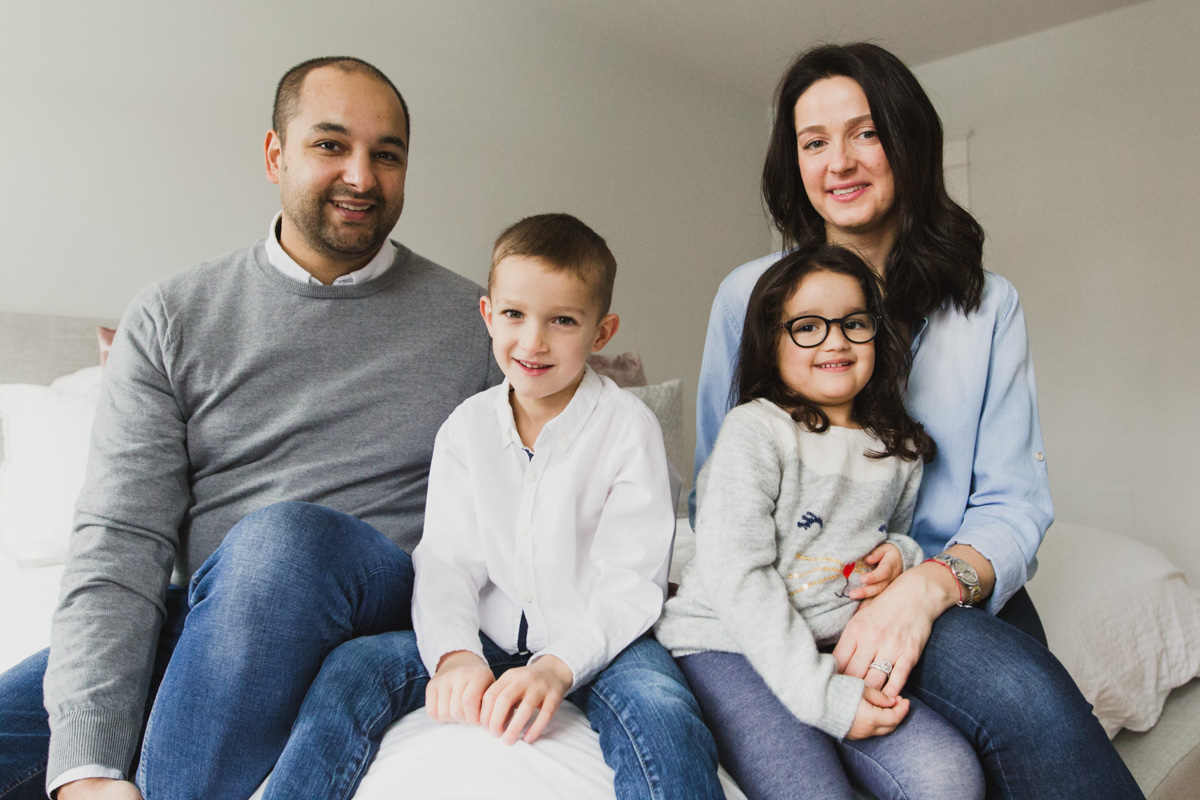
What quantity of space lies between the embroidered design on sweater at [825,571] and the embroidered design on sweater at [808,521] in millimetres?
38

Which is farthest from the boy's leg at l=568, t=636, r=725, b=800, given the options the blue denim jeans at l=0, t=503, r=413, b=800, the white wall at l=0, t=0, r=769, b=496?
the white wall at l=0, t=0, r=769, b=496

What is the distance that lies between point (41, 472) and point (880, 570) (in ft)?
5.45

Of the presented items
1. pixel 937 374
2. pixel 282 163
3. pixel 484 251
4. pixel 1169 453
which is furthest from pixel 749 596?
pixel 1169 453

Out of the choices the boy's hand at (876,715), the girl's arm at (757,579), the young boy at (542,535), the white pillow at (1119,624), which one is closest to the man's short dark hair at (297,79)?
the young boy at (542,535)

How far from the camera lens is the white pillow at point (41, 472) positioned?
5.65ft

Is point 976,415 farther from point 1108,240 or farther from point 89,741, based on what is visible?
point 1108,240

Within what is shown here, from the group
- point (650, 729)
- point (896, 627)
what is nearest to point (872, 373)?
point (896, 627)

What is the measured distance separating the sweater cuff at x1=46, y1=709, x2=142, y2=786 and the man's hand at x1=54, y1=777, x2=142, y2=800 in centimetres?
2

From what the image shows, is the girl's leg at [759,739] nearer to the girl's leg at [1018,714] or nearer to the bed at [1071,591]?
the girl's leg at [1018,714]

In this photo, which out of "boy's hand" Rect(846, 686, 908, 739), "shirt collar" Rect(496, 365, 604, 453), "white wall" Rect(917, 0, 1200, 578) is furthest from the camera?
"white wall" Rect(917, 0, 1200, 578)

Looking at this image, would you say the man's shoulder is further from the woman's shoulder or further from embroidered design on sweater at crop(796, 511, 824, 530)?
embroidered design on sweater at crop(796, 511, 824, 530)

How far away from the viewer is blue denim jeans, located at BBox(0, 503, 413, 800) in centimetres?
89

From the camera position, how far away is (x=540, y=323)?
1130mm

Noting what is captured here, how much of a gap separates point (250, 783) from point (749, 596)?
0.60m
